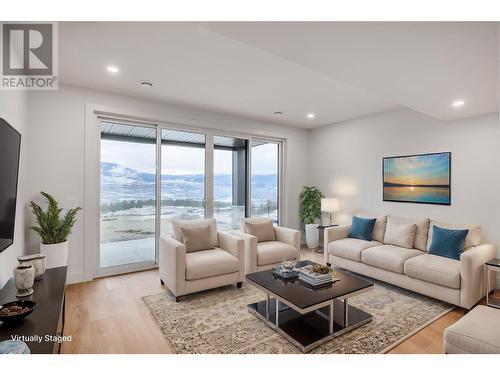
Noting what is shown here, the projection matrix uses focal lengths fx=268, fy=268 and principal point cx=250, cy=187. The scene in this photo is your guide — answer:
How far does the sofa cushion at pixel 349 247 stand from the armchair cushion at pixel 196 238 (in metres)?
1.91

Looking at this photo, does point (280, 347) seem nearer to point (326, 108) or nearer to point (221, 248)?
point (221, 248)

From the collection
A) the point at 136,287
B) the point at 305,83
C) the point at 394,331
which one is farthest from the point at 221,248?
the point at 305,83

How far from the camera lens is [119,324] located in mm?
2514

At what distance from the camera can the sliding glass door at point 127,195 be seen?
3908 mm

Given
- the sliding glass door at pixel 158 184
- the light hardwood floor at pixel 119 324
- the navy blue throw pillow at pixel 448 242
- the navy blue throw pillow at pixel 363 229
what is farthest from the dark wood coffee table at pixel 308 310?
the sliding glass door at pixel 158 184

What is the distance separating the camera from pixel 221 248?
373 centimetres

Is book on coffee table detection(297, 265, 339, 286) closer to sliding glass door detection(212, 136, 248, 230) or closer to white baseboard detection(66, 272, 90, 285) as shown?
sliding glass door detection(212, 136, 248, 230)

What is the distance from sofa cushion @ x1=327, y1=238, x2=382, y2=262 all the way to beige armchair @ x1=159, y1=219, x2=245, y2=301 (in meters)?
1.56

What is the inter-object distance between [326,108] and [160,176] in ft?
9.61

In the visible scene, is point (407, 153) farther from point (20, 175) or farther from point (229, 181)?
point (20, 175)

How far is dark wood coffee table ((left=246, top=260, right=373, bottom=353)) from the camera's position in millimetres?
2188

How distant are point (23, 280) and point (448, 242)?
4226 millimetres
